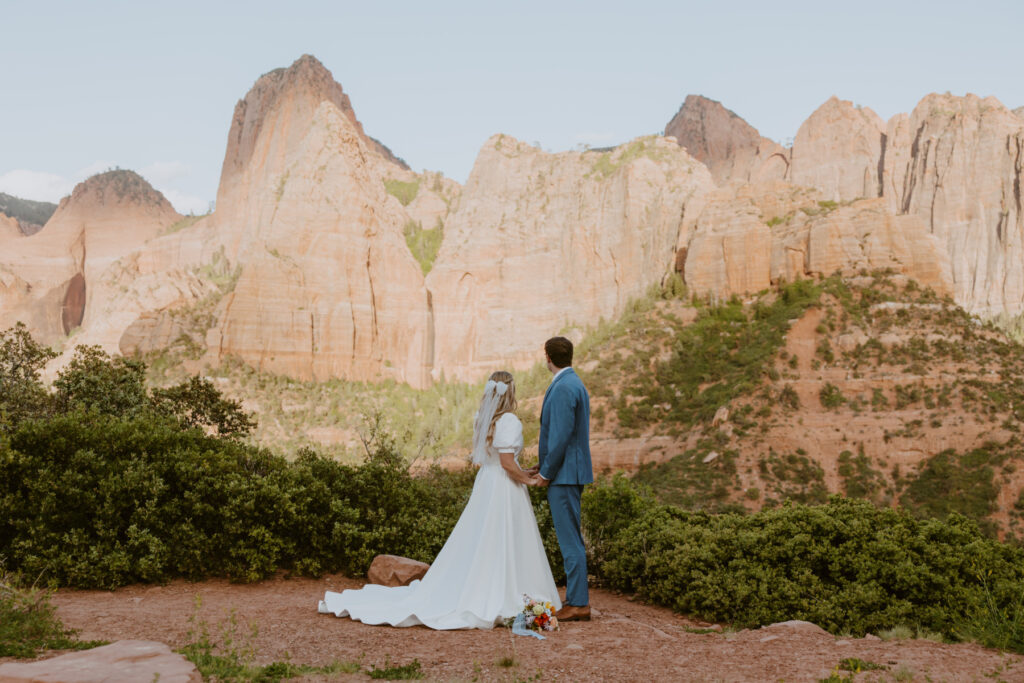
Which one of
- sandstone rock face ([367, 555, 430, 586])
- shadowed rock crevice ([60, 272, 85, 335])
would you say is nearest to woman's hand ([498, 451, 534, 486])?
sandstone rock face ([367, 555, 430, 586])

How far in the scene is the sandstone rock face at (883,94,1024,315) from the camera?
67.9 meters

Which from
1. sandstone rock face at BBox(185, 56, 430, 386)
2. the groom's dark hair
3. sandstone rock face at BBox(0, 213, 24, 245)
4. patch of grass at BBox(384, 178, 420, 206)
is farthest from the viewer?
sandstone rock face at BBox(0, 213, 24, 245)

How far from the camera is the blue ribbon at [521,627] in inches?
255

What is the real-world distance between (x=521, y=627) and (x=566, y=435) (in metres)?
1.70

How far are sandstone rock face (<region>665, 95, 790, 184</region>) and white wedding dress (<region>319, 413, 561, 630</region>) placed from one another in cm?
9255

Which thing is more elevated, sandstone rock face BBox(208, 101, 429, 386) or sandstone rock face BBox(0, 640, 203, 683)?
sandstone rock face BBox(208, 101, 429, 386)

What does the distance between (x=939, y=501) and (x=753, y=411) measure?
8.07 m

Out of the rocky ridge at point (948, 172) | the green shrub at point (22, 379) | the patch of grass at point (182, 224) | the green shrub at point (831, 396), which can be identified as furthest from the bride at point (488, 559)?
the patch of grass at point (182, 224)

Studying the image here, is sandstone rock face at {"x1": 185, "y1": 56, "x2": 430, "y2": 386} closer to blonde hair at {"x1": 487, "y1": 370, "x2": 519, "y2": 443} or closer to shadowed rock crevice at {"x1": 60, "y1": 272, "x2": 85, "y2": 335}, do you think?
shadowed rock crevice at {"x1": 60, "y1": 272, "x2": 85, "y2": 335}

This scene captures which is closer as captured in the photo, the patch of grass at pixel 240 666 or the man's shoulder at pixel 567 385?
the patch of grass at pixel 240 666

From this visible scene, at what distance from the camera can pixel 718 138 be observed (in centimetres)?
10319

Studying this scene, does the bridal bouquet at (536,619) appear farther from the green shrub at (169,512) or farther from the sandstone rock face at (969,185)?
the sandstone rock face at (969,185)

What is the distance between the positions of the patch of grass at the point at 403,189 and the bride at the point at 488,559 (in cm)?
7089

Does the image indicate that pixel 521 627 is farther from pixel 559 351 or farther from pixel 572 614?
pixel 559 351
